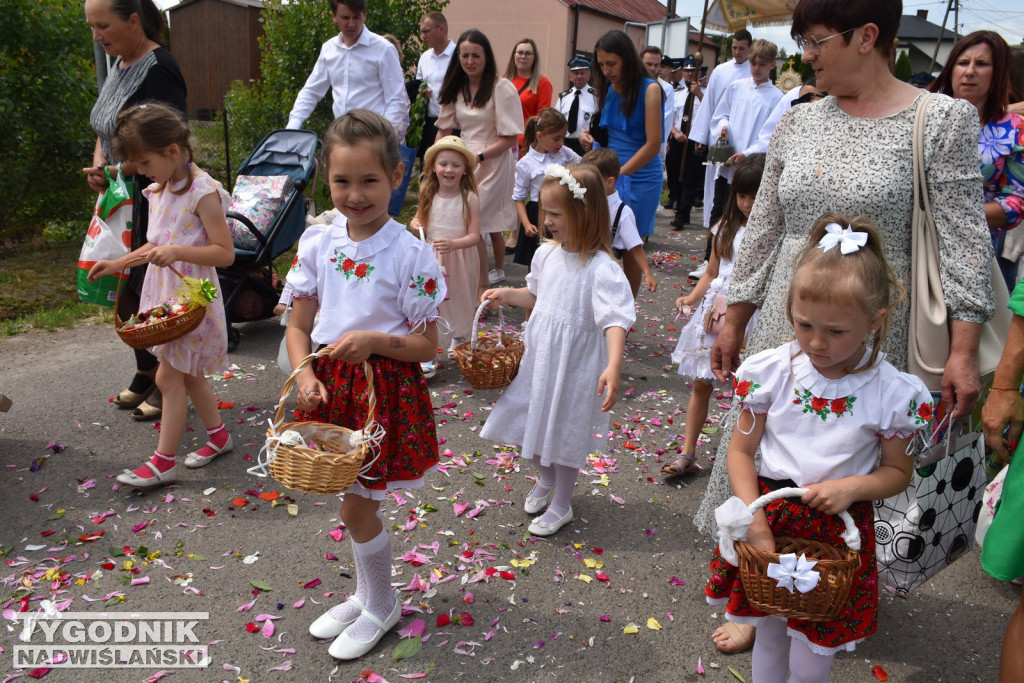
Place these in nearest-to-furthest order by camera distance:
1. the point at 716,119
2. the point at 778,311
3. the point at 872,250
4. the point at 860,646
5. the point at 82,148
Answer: the point at 872,250
the point at 778,311
the point at 860,646
the point at 82,148
the point at 716,119

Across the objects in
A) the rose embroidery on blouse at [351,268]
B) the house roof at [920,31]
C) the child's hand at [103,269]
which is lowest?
the child's hand at [103,269]

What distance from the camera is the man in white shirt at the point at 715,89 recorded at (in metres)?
9.20

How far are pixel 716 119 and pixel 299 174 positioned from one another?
504 centimetres

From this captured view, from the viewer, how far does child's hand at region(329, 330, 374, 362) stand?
253 centimetres

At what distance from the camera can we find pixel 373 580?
2955 mm

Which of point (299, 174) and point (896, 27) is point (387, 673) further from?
point (299, 174)

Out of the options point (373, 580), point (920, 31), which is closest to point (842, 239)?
point (373, 580)

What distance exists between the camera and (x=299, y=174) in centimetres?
616

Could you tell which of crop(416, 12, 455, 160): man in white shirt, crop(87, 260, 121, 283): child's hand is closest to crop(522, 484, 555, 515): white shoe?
crop(87, 260, 121, 283): child's hand

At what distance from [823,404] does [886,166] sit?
2.48ft

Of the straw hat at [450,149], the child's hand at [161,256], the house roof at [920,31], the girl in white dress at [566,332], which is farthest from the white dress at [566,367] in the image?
the house roof at [920,31]

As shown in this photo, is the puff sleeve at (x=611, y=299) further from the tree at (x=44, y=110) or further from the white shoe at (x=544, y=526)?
the tree at (x=44, y=110)

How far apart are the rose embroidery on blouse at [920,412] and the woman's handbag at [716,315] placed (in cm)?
194

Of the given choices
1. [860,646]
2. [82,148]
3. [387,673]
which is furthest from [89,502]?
[82,148]
